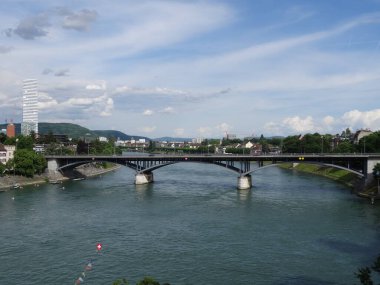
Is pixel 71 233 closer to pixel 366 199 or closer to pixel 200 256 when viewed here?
pixel 200 256

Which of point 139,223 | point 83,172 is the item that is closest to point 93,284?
point 139,223

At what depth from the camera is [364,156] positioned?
67750 millimetres

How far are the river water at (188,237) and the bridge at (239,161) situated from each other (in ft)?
22.5

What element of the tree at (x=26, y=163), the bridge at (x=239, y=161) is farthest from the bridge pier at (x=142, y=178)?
the tree at (x=26, y=163)

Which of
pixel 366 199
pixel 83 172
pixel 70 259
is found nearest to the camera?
pixel 70 259

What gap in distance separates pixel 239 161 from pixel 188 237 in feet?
139

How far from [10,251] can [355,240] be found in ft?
94.0

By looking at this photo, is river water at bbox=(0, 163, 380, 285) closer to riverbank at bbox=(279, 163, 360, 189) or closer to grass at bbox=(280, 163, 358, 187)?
riverbank at bbox=(279, 163, 360, 189)

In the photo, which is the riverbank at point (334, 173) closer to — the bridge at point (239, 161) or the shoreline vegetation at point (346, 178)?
the shoreline vegetation at point (346, 178)

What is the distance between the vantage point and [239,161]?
8006 centimetres

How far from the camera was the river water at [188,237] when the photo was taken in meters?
29.5

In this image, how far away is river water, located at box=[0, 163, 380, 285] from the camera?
29453mm

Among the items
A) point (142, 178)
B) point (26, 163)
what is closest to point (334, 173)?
point (142, 178)

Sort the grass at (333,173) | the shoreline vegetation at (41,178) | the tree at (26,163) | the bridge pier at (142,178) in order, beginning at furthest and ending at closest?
the grass at (333,173) → the bridge pier at (142,178) → the tree at (26,163) → the shoreline vegetation at (41,178)
